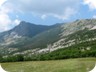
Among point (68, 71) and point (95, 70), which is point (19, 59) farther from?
point (95, 70)

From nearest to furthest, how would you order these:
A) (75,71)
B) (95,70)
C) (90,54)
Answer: (95,70) → (75,71) → (90,54)

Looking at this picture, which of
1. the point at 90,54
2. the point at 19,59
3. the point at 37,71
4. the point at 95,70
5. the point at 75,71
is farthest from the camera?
A: the point at 90,54

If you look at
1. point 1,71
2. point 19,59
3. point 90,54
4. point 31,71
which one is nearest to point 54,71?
point 31,71

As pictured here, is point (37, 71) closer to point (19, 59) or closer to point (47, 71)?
point (47, 71)

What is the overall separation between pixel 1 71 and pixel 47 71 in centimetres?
2772

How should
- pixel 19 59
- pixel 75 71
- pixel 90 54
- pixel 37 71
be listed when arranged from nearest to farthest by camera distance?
pixel 75 71 < pixel 37 71 < pixel 19 59 < pixel 90 54

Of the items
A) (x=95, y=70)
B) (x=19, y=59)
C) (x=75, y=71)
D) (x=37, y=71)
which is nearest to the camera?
(x=95, y=70)

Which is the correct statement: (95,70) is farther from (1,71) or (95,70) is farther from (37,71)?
(37,71)

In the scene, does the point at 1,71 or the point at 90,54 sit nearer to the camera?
the point at 1,71

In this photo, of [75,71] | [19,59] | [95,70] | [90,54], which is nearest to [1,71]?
[95,70]

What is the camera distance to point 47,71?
43.8 m

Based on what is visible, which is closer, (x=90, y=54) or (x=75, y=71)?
(x=75, y=71)

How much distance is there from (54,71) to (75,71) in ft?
10.5

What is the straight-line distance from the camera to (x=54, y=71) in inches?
1686
